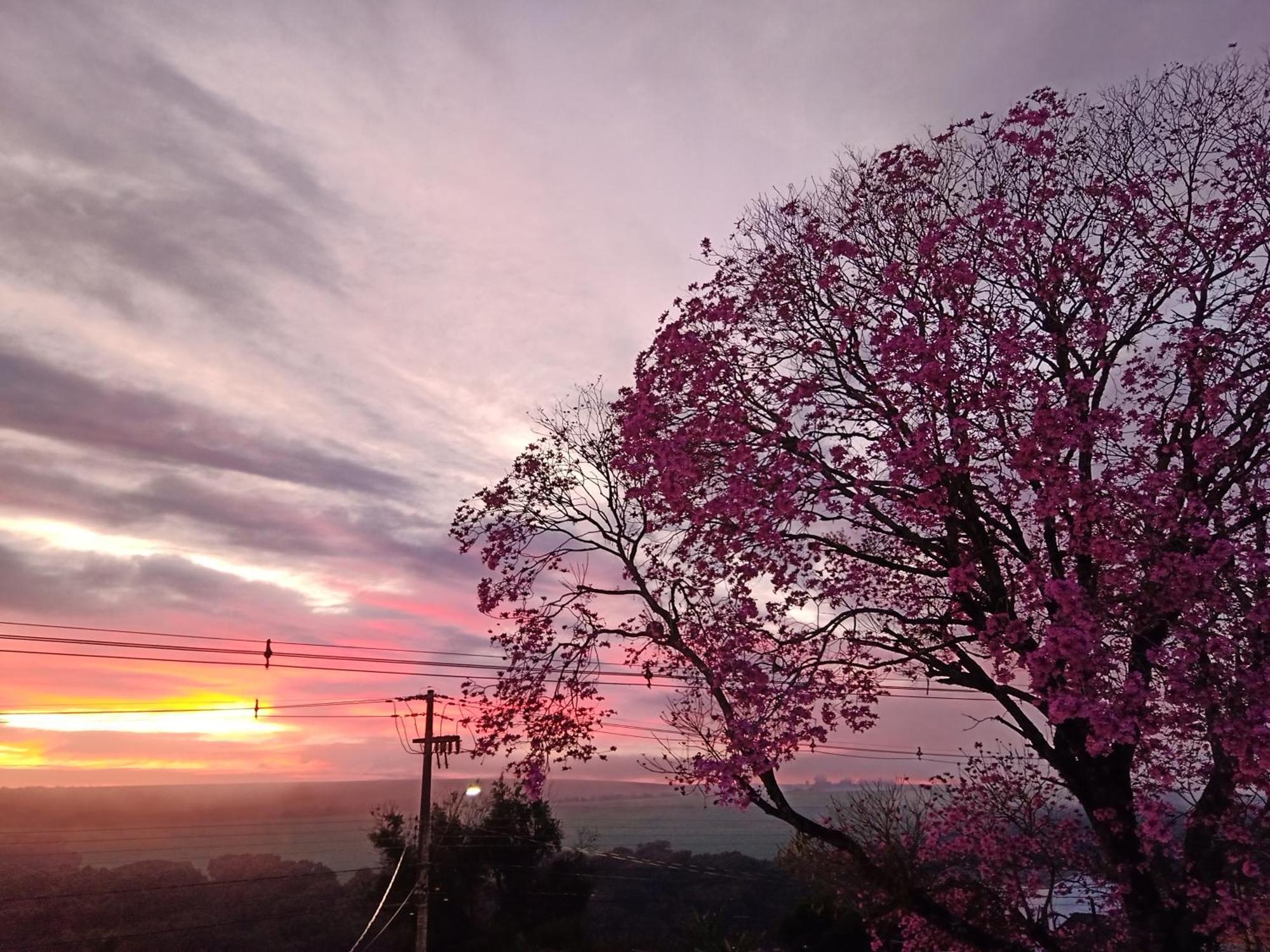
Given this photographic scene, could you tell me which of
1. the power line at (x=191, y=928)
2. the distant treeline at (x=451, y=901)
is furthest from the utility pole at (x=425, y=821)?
the power line at (x=191, y=928)

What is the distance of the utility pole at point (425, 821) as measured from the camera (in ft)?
90.3

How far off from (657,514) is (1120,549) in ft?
19.9

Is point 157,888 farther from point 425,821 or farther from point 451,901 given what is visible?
point 425,821

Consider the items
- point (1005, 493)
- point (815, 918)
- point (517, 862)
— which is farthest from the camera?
point (517, 862)

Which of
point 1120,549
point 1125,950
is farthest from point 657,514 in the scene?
point 1125,950

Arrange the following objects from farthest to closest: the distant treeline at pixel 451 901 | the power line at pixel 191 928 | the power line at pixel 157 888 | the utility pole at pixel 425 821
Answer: the power line at pixel 157 888
the power line at pixel 191 928
the distant treeline at pixel 451 901
the utility pole at pixel 425 821

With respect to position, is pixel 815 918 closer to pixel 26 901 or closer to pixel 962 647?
pixel 962 647

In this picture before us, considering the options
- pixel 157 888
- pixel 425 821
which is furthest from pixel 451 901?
pixel 157 888

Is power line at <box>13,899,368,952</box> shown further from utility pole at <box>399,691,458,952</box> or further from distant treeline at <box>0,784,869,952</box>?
utility pole at <box>399,691,458,952</box>

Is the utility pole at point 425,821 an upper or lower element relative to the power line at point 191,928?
upper

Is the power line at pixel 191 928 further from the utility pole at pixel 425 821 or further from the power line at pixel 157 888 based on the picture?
the utility pole at pixel 425 821

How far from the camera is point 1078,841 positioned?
1460cm

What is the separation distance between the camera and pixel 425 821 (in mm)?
28516

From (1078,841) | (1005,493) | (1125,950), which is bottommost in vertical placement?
(1125,950)
